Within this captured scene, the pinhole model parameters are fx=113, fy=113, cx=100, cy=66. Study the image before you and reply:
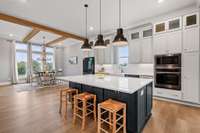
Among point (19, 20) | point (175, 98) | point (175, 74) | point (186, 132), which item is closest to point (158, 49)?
point (175, 74)

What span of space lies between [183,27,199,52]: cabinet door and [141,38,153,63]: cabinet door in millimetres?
1146

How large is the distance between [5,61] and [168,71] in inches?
373

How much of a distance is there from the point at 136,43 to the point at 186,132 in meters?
3.59

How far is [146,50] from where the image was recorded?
464 cm

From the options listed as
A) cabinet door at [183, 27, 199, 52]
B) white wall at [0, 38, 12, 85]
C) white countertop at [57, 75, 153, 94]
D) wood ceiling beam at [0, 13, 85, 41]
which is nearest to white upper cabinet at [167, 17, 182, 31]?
cabinet door at [183, 27, 199, 52]

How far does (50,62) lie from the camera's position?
10.2m

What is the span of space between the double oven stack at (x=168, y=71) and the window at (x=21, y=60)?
8920mm

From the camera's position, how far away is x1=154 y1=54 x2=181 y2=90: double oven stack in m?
3.69

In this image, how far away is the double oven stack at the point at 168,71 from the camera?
12.1 ft

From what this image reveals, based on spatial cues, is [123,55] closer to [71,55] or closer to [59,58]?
[71,55]

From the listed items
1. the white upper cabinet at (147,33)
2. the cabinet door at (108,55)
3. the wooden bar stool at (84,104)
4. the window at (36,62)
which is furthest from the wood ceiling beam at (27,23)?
the window at (36,62)

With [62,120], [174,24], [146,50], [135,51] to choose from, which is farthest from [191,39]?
[62,120]

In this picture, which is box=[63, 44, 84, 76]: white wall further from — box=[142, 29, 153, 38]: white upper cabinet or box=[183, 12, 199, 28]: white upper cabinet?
box=[183, 12, 199, 28]: white upper cabinet

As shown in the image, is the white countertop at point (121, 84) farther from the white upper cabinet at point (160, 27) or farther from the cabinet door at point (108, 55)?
the cabinet door at point (108, 55)
